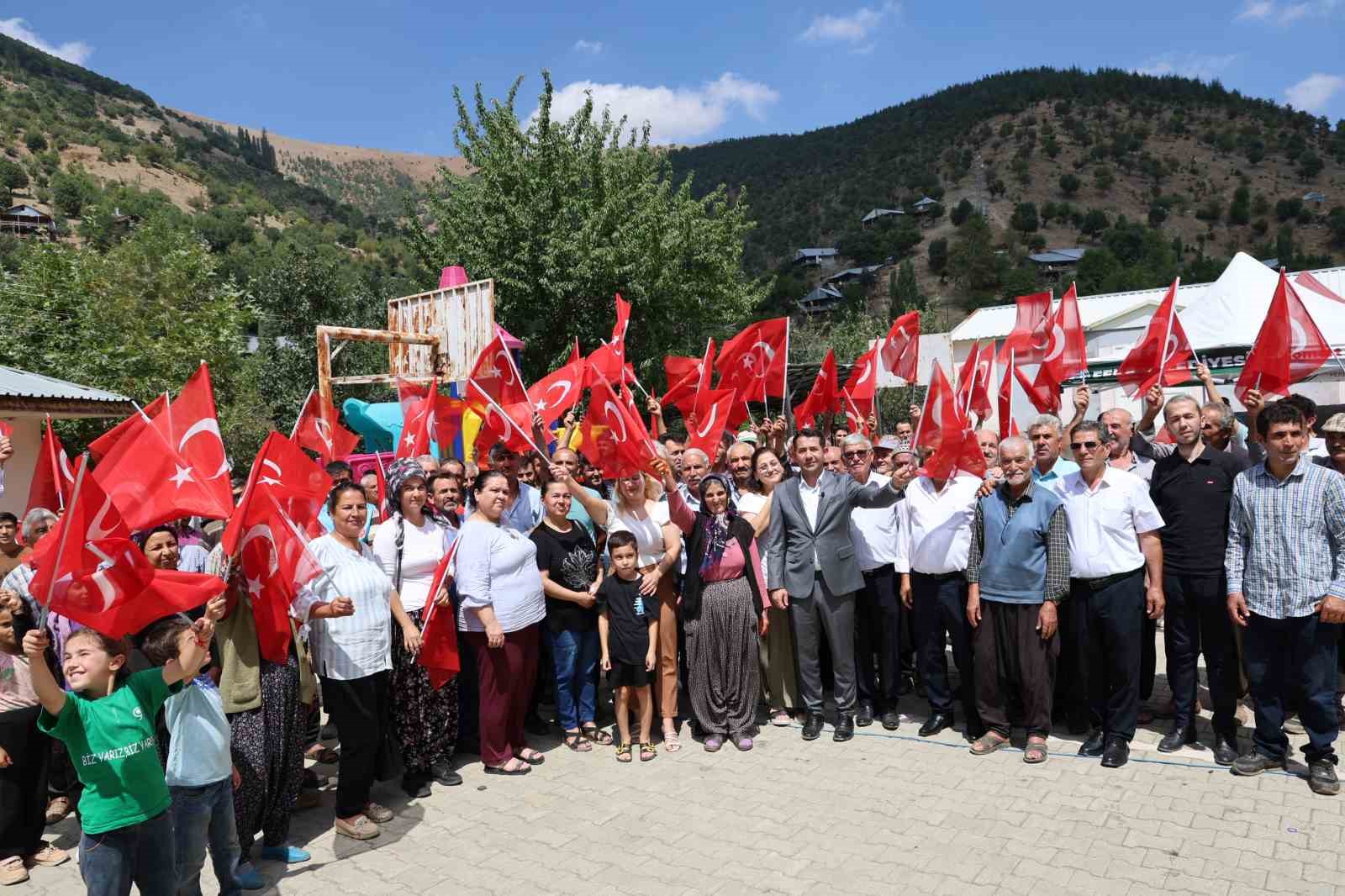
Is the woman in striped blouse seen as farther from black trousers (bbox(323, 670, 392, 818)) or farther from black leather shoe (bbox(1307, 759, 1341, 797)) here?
black leather shoe (bbox(1307, 759, 1341, 797))

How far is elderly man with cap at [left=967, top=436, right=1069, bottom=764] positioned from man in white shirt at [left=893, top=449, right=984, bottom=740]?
0.43ft

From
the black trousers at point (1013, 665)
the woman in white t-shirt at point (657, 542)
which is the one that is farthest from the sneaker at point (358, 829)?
the black trousers at point (1013, 665)

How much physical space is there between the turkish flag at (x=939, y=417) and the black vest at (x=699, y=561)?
1.41 metres

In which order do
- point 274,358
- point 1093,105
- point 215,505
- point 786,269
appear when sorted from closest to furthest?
point 215,505 → point 274,358 → point 786,269 → point 1093,105

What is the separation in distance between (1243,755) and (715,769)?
3088mm

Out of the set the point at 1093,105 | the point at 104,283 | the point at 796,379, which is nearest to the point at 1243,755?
the point at 796,379

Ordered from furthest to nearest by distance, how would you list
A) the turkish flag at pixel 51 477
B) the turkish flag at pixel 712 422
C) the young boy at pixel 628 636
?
the turkish flag at pixel 712 422 < the young boy at pixel 628 636 < the turkish flag at pixel 51 477

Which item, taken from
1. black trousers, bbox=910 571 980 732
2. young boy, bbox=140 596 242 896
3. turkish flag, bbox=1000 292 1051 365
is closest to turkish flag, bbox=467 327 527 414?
young boy, bbox=140 596 242 896

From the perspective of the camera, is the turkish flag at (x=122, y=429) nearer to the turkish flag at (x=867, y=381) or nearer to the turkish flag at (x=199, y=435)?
the turkish flag at (x=199, y=435)

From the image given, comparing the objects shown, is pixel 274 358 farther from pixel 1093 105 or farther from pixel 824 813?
pixel 1093 105

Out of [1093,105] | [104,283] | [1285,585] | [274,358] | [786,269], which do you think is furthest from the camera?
[1093,105]

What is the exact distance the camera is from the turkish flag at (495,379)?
21.0 ft

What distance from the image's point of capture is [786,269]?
3364 inches

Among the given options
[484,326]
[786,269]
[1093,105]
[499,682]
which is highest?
[1093,105]
